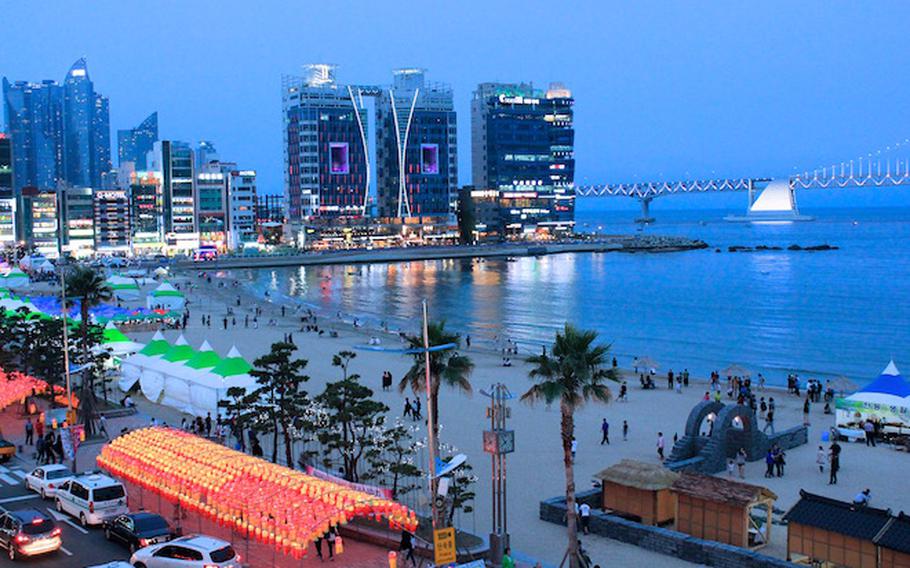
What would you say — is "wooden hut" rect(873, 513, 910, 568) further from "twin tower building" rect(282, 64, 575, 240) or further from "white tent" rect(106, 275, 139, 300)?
"twin tower building" rect(282, 64, 575, 240)

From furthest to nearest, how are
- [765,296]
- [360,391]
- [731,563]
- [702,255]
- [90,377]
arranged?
[702,255] < [765,296] < [90,377] < [360,391] < [731,563]

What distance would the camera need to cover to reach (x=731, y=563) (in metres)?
19.4

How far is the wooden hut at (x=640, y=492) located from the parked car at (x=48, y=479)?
1238 cm

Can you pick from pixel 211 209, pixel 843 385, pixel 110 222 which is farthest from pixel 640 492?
pixel 110 222

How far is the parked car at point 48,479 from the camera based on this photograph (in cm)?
2256

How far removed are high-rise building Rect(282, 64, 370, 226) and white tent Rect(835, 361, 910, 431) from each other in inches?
6401

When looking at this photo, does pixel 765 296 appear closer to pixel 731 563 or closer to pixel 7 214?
pixel 731 563

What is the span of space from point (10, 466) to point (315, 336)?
37868 millimetres

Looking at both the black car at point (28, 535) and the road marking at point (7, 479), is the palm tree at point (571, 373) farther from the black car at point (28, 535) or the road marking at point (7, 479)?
the road marking at point (7, 479)

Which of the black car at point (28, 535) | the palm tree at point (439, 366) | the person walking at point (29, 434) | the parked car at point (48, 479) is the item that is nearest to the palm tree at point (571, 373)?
the palm tree at point (439, 366)

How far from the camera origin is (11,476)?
25.5m

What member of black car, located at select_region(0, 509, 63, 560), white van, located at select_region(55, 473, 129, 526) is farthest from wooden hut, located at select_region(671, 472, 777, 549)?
black car, located at select_region(0, 509, 63, 560)

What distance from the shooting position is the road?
1838 cm

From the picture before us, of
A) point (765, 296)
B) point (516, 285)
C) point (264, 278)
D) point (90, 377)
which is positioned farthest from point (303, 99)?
point (90, 377)
